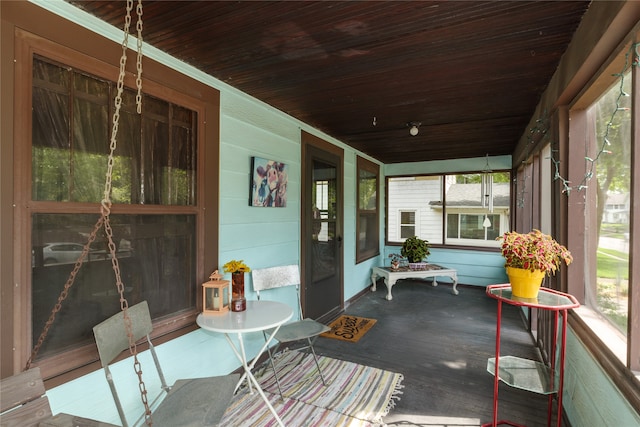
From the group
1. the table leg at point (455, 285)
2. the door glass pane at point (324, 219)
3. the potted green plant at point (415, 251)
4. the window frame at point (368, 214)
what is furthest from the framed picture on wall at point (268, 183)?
the table leg at point (455, 285)

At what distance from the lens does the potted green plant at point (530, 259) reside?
1.78 metres

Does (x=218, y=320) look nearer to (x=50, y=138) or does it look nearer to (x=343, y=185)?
(x=50, y=138)

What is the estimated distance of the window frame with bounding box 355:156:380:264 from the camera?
5195 mm

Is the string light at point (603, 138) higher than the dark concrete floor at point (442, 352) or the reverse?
higher

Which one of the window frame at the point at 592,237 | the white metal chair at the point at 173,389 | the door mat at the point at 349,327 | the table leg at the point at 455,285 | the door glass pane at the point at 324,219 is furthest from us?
the table leg at the point at 455,285

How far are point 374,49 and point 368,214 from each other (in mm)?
3931

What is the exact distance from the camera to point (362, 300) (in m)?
5.07

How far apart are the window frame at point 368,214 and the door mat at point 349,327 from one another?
1226 mm

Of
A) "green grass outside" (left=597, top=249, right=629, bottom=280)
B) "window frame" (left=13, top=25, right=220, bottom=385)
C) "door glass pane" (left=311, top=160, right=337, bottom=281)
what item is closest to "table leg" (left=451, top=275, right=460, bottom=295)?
"door glass pane" (left=311, top=160, right=337, bottom=281)

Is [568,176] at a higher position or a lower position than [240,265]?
higher

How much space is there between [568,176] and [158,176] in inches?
112

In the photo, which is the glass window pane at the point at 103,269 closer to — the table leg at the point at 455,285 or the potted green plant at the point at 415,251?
the potted green plant at the point at 415,251

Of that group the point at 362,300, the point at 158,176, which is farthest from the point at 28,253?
the point at 362,300

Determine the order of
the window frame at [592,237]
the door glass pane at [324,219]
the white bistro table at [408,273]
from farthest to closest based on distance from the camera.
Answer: the white bistro table at [408,273], the door glass pane at [324,219], the window frame at [592,237]
